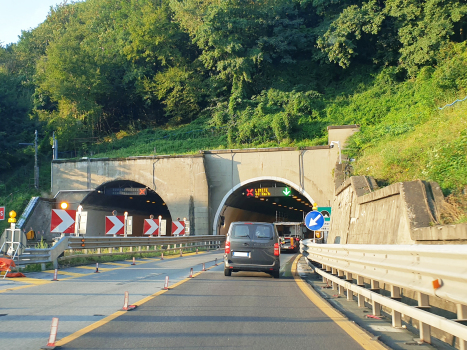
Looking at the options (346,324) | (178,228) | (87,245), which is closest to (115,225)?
(87,245)

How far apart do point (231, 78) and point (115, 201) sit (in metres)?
19.5

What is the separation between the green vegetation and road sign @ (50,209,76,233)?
2252cm

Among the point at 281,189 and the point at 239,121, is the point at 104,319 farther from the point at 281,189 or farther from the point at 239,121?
the point at 239,121

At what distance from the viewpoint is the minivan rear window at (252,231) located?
1553 centimetres

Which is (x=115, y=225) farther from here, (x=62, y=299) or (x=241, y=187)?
(x=241, y=187)

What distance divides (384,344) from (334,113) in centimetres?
4360

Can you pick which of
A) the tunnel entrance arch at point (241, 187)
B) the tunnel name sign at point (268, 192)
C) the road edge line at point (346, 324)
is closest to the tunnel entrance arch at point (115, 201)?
the tunnel entrance arch at point (241, 187)

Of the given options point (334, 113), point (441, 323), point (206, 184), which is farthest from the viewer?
point (334, 113)

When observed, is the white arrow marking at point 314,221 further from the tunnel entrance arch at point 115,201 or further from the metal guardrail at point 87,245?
the tunnel entrance arch at point 115,201

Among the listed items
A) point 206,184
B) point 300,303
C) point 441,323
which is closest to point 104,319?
point 300,303

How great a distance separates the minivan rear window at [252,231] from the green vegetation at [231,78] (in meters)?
20.2

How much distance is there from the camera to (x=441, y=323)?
15.9 feet

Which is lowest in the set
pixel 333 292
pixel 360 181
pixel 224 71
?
pixel 333 292

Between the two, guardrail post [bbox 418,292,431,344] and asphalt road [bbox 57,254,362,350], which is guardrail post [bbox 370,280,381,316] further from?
guardrail post [bbox 418,292,431,344]
